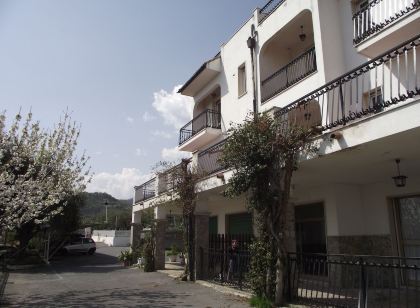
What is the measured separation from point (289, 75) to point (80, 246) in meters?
25.3

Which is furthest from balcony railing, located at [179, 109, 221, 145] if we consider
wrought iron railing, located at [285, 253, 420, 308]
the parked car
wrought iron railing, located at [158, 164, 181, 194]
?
the parked car

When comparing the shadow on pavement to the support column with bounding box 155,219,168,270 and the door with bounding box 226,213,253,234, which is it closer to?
the door with bounding box 226,213,253,234

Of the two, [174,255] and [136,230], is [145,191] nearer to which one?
[136,230]

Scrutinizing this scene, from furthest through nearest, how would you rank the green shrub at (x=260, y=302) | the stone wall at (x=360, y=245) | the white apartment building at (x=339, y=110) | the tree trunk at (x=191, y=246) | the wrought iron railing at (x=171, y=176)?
the wrought iron railing at (x=171, y=176)
the tree trunk at (x=191, y=246)
the stone wall at (x=360, y=245)
the green shrub at (x=260, y=302)
the white apartment building at (x=339, y=110)

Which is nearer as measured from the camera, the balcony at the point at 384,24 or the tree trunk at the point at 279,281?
the tree trunk at the point at 279,281

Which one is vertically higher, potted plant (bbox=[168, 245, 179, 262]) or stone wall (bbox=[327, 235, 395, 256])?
stone wall (bbox=[327, 235, 395, 256])

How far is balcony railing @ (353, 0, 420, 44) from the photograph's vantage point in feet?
32.9

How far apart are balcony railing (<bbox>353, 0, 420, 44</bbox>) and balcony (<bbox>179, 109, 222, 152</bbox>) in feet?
28.4

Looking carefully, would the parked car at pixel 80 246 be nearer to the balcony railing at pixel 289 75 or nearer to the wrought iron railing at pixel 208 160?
the wrought iron railing at pixel 208 160

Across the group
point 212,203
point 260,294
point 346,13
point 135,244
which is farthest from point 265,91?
point 135,244

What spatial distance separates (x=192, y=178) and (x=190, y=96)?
30.2ft

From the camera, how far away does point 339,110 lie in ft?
34.1

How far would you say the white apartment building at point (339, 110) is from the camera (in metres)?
8.12

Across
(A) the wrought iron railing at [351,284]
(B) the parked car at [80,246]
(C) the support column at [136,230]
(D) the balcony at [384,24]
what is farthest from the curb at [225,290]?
(B) the parked car at [80,246]
